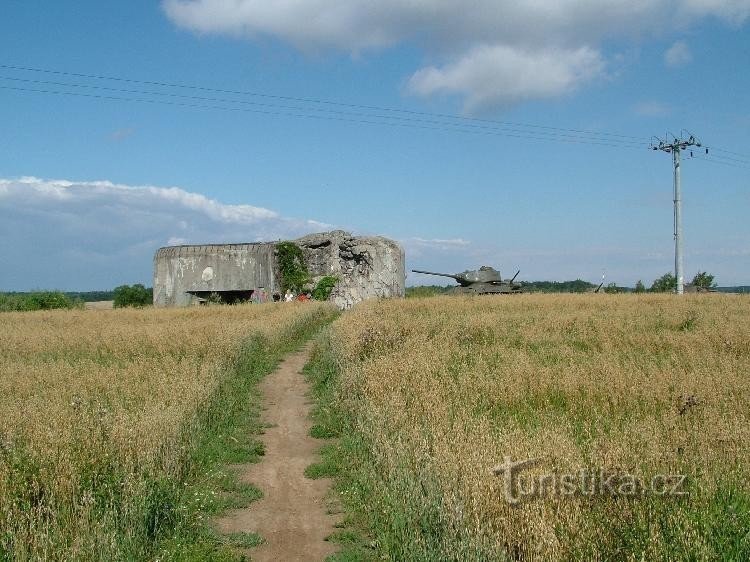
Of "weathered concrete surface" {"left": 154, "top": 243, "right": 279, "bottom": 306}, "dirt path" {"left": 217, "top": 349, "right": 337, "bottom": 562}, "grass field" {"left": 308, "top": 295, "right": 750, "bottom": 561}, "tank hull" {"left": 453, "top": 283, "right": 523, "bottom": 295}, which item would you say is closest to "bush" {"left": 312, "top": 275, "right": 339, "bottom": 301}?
"weathered concrete surface" {"left": 154, "top": 243, "right": 279, "bottom": 306}

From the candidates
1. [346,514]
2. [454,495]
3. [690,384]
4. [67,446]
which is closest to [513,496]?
[454,495]

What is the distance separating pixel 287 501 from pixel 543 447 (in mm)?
2707

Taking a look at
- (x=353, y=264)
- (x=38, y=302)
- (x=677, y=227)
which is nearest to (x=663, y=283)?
(x=677, y=227)

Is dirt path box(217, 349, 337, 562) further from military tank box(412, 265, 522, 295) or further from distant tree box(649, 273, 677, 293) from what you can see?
distant tree box(649, 273, 677, 293)

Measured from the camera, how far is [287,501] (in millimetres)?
6965

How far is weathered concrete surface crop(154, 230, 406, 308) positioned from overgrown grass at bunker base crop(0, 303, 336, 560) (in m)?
24.4

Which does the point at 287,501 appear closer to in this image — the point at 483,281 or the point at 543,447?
the point at 543,447

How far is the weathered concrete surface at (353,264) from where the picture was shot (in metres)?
40.7

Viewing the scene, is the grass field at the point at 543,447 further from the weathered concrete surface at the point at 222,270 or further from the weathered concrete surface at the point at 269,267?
the weathered concrete surface at the point at 269,267

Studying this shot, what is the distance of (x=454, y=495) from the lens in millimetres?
4941

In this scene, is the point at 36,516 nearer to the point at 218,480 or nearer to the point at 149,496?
the point at 149,496

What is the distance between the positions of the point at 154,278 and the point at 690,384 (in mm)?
35912

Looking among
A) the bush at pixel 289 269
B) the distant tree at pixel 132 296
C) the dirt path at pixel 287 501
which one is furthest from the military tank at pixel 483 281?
the dirt path at pixel 287 501

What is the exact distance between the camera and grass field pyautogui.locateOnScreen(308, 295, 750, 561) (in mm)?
4523
